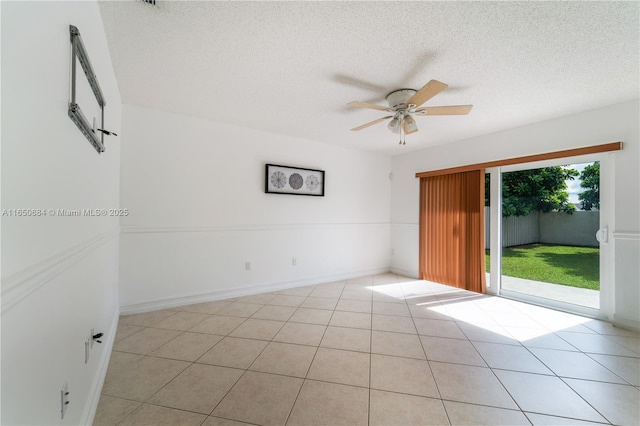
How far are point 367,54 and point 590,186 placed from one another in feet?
10.4

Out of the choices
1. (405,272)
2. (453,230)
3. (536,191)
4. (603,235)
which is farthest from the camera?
(405,272)

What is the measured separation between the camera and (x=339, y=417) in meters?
1.45

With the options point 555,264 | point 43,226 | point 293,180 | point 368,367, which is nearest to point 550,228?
point 555,264

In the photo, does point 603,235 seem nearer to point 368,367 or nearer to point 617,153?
point 617,153

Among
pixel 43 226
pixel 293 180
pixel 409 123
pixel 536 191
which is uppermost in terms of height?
pixel 409 123

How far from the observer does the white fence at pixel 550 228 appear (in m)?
3.00

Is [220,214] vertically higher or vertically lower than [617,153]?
lower

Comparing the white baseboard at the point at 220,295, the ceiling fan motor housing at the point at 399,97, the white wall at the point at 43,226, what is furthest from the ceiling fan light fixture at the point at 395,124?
the white baseboard at the point at 220,295

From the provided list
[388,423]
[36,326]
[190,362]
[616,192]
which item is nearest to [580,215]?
[616,192]

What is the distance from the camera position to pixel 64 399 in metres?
1.04

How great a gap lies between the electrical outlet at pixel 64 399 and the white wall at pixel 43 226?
0.10 ft

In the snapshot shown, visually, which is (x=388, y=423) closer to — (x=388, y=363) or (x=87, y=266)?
(x=388, y=363)

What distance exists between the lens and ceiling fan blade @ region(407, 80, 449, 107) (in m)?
1.78

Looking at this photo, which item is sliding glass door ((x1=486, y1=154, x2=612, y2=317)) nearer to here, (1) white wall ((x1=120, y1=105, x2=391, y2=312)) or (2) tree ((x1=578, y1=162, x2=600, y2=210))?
(2) tree ((x1=578, y1=162, x2=600, y2=210))
